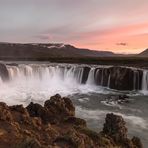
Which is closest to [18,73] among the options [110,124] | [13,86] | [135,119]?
[13,86]

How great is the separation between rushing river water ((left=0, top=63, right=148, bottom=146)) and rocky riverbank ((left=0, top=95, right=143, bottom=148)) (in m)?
3.75

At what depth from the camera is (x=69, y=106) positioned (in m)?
12.1

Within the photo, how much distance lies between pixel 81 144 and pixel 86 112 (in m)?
11.9

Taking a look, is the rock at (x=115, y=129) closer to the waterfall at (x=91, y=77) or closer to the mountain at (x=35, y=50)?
the waterfall at (x=91, y=77)

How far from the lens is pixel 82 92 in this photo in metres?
28.9

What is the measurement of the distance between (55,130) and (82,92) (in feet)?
65.3

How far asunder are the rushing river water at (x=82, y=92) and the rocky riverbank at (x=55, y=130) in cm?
375

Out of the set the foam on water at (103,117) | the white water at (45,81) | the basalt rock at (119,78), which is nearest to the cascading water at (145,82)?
the basalt rock at (119,78)

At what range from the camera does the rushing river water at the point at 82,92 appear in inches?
705

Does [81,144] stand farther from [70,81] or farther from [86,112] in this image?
[70,81]

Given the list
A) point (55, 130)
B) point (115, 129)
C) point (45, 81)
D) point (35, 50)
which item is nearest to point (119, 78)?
point (45, 81)

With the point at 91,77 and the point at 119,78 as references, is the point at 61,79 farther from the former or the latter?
the point at 119,78

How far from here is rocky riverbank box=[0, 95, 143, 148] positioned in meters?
7.34

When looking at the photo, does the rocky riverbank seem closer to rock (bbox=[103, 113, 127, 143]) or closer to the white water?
rock (bbox=[103, 113, 127, 143])
